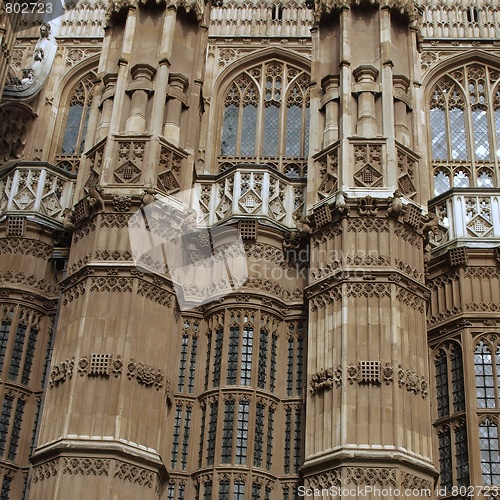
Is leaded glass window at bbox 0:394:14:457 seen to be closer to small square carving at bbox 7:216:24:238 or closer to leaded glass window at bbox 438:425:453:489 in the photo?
small square carving at bbox 7:216:24:238

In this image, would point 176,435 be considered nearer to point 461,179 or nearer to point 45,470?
point 45,470

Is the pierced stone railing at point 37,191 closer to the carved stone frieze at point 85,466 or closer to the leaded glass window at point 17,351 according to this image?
the leaded glass window at point 17,351

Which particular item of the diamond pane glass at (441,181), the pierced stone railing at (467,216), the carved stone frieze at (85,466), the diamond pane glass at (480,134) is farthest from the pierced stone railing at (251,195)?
the carved stone frieze at (85,466)

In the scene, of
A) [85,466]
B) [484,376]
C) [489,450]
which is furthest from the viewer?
[484,376]

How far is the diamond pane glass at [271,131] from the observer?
77.5ft

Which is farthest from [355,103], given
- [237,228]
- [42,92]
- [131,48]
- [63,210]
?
[42,92]

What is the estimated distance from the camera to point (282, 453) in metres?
17.2

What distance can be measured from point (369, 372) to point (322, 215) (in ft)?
11.5

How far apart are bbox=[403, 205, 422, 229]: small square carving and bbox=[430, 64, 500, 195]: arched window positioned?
5070mm

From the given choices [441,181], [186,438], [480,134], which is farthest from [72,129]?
[480,134]

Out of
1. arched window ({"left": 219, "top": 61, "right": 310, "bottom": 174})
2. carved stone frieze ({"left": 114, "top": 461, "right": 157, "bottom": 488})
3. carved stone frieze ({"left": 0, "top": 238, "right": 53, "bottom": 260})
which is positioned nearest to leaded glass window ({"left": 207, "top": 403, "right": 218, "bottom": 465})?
carved stone frieze ({"left": 114, "top": 461, "right": 157, "bottom": 488})

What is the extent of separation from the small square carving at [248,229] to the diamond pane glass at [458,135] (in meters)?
7.01

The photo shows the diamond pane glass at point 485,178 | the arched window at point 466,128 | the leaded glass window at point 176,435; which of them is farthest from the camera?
Answer: the arched window at point 466,128

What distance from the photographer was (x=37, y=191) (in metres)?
20.4
